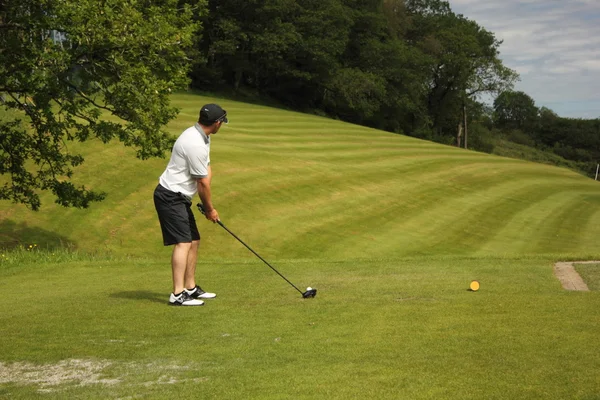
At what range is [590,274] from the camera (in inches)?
393

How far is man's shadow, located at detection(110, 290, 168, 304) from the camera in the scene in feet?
29.1

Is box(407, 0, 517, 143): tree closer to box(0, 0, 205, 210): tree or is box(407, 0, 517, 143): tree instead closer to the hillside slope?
→ the hillside slope

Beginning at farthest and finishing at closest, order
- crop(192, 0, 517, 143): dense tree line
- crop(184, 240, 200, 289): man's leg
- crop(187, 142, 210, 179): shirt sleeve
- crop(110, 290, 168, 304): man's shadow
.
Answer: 1. crop(192, 0, 517, 143): dense tree line
2. crop(110, 290, 168, 304): man's shadow
3. crop(184, 240, 200, 289): man's leg
4. crop(187, 142, 210, 179): shirt sleeve

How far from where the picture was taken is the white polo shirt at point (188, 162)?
8.05 m

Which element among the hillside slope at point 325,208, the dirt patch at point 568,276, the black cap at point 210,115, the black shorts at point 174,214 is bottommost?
the hillside slope at point 325,208

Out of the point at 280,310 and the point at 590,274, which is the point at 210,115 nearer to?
the point at 280,310

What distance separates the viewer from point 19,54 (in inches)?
570

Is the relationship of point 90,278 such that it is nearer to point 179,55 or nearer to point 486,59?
point 179,55

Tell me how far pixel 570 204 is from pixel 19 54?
28906mm

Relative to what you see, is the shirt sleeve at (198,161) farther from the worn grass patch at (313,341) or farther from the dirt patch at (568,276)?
the dirt patch at (568,276)

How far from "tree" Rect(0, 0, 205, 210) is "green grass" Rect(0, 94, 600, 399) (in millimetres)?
3249

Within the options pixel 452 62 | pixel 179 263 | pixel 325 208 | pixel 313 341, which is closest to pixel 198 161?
pixel 179 263

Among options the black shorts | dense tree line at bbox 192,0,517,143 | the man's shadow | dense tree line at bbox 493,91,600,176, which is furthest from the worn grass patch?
dense tree line at bbox 493,91,600,176

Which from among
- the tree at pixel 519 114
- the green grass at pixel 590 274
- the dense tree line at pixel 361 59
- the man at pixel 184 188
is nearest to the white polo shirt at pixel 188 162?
the man at pixel 184 188
